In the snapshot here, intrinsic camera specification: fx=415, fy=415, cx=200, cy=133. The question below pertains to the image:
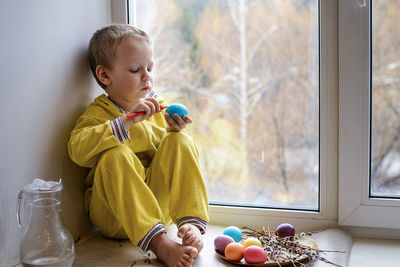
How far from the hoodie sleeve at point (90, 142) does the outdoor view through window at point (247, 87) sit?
0.46m

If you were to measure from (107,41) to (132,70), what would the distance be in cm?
12

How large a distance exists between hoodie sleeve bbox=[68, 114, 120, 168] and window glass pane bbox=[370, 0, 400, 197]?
2.80ft

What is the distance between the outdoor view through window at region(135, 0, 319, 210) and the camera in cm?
147

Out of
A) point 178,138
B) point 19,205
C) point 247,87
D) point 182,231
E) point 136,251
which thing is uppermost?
point 247,87

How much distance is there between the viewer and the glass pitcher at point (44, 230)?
1021 mm

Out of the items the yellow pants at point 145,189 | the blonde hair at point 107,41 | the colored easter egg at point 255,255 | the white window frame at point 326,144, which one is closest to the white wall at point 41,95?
the blonde hair at point 107,41

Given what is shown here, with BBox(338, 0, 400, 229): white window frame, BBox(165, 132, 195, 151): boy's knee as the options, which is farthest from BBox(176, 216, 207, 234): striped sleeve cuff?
BBox(338, 0, 400, 229): white window frame

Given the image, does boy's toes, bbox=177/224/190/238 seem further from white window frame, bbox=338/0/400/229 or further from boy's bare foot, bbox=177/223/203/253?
white window frame, bbox=338/0/400/229

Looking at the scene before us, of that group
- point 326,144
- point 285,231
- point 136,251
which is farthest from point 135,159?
point 326,144

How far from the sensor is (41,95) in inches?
47.4

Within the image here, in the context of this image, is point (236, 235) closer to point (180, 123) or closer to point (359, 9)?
point (180, 123)

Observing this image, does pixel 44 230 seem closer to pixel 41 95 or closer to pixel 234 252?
pixel 41 95

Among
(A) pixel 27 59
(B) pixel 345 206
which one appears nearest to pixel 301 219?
(B) pixel 345 206

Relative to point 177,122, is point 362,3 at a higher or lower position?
higher
